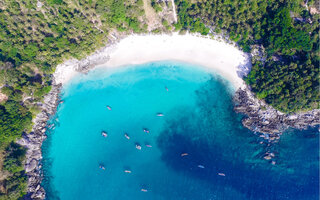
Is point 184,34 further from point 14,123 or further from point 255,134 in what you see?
point 14,123

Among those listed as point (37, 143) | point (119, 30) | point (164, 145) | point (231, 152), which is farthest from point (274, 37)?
point (37, 143)

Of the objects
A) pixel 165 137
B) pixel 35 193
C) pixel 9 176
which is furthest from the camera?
pixel 165 137

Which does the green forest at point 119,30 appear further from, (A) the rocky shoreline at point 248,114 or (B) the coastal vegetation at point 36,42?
(A) the rocky shoreline at point 248,114

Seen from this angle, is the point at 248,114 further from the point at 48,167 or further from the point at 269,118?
the point at 48,167

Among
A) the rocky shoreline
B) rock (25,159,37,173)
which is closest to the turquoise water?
the rocky shoreline

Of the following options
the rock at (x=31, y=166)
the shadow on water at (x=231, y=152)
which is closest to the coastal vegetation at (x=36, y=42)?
the rock at (x=31, y=166)

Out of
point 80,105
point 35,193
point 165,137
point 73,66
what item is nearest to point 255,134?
point 165,137

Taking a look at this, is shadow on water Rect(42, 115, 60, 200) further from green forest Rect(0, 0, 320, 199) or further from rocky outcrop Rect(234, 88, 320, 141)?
rocky outcrop Rect(234, 88, 320, 141)
